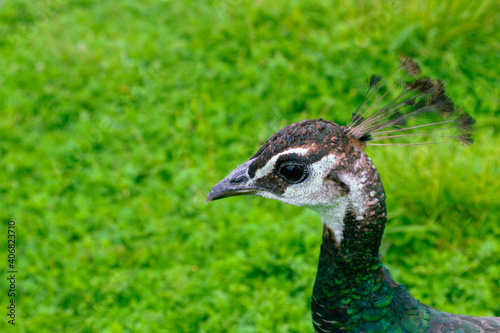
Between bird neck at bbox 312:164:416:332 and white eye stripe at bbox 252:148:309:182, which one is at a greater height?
white eye stripe at bbox 252:148:309:182

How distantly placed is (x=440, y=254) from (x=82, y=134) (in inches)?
91.2

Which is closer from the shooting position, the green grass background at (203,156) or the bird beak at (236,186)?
the bird beak at (236,186)

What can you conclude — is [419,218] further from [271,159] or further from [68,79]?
[68,79]

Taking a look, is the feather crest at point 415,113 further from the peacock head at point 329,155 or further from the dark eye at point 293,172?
the dark eye at point 293,172

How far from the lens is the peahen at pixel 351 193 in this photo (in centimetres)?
133

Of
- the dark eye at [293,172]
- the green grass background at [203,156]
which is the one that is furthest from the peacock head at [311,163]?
the green grass background at [203,156]

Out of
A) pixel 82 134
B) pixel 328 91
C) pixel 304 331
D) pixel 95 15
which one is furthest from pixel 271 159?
pixel 95 15

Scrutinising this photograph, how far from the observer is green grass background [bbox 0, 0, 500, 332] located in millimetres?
2381

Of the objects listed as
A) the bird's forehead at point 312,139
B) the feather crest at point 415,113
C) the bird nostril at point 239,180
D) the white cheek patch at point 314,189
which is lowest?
the white cheek patch at point 314,189

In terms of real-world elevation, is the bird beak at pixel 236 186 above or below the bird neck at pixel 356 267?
above

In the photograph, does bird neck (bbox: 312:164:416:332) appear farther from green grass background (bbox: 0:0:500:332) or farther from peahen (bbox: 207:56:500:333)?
green grass background (bbox: 0:0:500:332)

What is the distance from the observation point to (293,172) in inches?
54.7

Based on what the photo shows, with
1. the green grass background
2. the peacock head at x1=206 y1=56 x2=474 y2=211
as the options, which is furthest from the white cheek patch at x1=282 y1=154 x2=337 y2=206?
the green grass background

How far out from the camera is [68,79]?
360 centimetres
